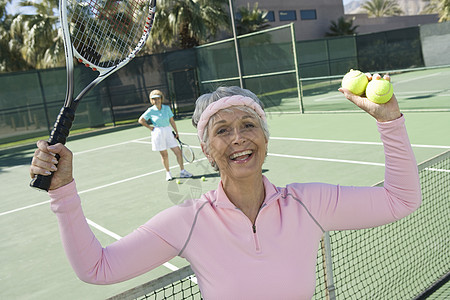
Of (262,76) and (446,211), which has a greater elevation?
(262,76)

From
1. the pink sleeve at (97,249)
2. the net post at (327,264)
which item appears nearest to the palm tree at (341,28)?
the net post at (327,264)

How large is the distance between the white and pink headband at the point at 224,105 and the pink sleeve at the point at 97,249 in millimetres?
450

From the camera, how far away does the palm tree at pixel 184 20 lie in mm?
22438

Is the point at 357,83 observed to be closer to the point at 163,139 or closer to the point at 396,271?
the point at 396,271

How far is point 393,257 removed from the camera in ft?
13.6

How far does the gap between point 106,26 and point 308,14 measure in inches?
1436

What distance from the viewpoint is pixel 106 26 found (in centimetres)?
289

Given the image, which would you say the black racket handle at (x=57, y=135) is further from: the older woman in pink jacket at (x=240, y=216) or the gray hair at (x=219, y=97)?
the gray hair at (x=219, y=97)

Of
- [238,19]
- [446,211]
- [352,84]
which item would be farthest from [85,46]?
[238,19]

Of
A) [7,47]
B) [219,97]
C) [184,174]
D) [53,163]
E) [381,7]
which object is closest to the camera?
[53,163]

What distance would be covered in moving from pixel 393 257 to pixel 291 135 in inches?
307

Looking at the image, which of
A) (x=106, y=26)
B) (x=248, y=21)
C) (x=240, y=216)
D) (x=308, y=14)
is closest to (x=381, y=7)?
(x=308, y=14)

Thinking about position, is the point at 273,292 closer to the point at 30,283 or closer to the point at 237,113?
the point at 237,113

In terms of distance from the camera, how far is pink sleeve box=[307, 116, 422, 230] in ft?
5.58
